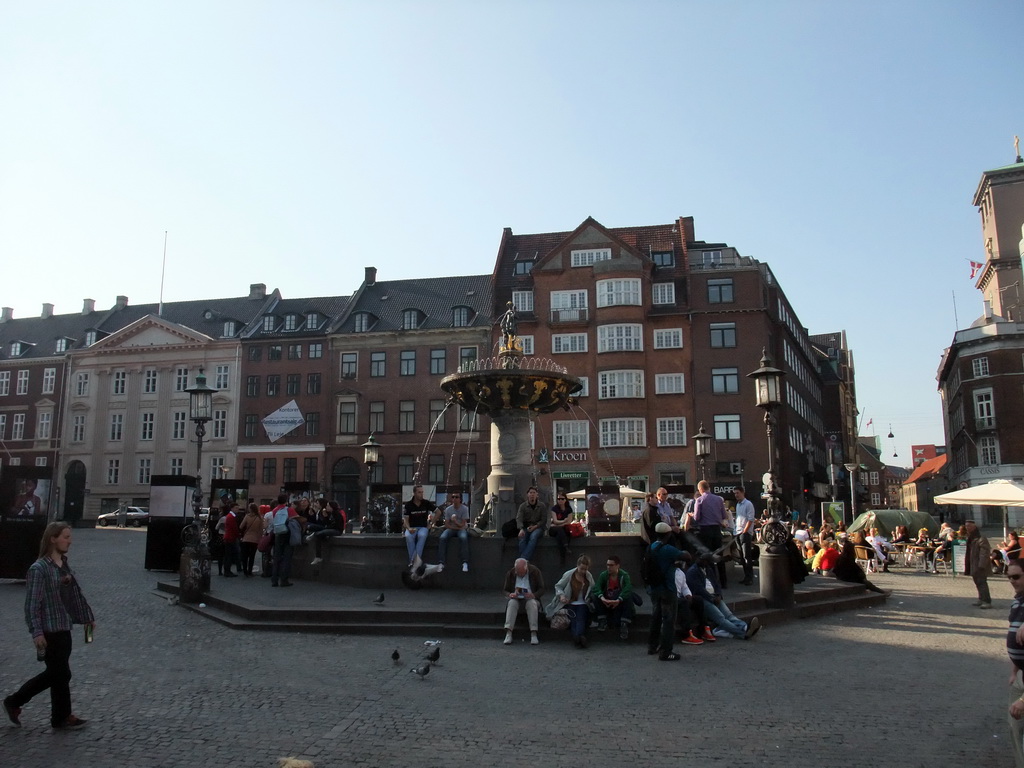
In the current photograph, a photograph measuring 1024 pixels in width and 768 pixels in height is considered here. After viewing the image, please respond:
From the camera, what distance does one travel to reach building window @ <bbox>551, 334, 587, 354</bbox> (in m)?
49.5

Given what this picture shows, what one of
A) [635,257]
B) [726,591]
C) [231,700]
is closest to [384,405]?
[635,257]

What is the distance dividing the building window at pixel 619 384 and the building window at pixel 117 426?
1398 inches

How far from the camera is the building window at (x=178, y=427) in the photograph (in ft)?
194

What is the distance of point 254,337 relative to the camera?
5762 cm

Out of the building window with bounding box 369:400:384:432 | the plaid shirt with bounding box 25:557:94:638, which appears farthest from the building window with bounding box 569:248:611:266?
the plaid shirt with bounding box 25:557:94:638

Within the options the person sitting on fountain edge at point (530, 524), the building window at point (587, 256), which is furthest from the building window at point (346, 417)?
the person sitting on fountain edge at point (530, 524)

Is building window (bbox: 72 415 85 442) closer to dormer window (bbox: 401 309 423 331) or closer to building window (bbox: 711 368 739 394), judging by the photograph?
dormer window (bbox: 401 309 423 331)

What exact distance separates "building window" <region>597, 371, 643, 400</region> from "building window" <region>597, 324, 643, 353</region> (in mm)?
1420

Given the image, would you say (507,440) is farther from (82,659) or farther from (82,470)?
(82,470)

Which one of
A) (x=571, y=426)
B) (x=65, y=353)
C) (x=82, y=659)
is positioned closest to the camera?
(x=82, y=659)

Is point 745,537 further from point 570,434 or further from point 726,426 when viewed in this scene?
point 570,434

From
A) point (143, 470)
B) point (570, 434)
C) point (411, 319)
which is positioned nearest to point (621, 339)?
point (570, 434)

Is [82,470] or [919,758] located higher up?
[82,470]

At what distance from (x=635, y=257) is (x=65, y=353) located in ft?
143
